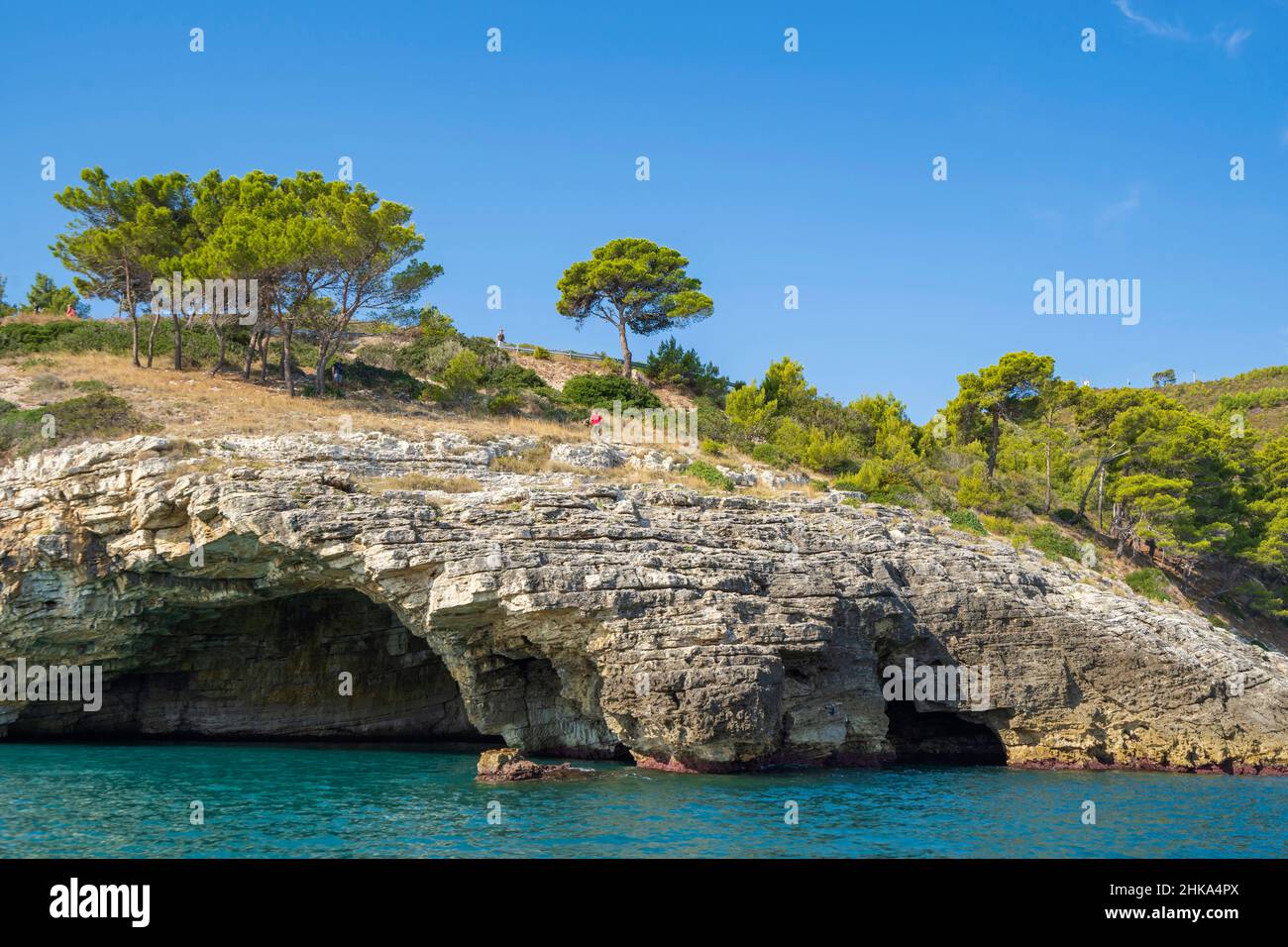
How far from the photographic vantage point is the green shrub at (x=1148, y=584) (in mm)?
31953

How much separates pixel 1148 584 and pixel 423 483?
26460 millimetres

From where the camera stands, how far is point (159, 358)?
132ft

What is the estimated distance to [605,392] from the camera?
4688 centimetres

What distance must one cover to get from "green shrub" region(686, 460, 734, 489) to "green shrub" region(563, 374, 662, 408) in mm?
14946

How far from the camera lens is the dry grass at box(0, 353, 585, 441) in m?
29.3

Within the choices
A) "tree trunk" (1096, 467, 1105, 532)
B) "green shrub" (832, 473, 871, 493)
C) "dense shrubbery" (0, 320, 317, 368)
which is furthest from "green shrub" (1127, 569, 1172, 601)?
"dense shrubbery" (0, 320, 317, 368)

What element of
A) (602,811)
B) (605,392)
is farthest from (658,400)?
(602,811)

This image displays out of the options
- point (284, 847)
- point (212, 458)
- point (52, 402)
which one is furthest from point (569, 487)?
point (52, 402)

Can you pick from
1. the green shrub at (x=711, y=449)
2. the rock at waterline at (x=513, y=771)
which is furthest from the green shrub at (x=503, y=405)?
the rock at waterline at (x=513, y=771)

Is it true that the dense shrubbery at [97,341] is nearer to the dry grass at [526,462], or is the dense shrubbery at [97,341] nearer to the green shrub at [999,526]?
the dry grass at [526,462]
